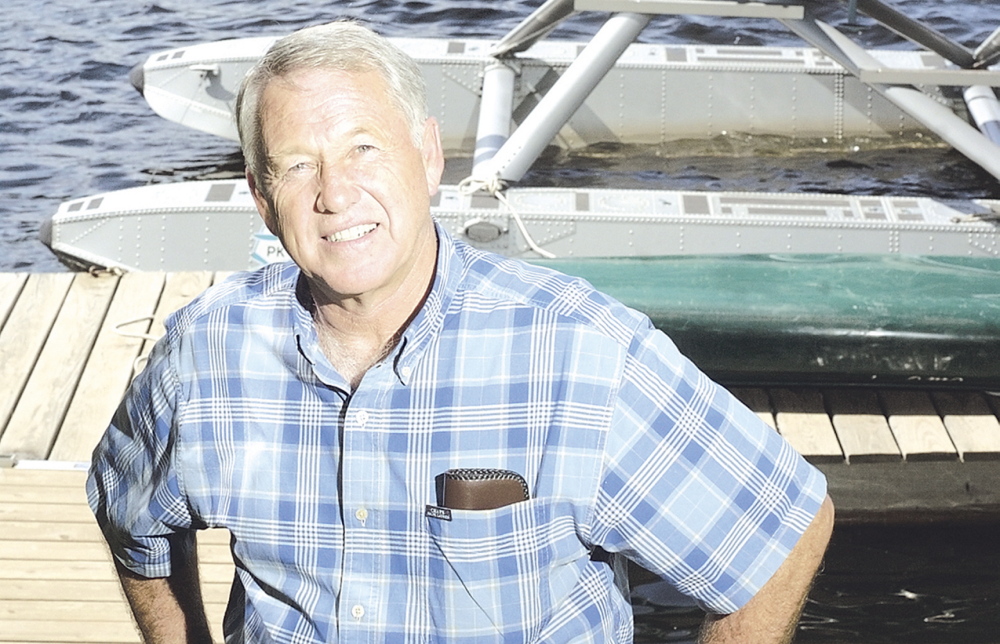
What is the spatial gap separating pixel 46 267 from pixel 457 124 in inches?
108

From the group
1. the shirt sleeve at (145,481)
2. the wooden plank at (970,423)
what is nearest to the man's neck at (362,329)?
the shirt sleeve at (145,481)

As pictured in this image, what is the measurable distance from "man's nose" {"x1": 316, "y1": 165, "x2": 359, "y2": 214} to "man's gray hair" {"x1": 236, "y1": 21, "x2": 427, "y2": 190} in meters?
0.08

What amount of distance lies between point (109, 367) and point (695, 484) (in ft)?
11.3

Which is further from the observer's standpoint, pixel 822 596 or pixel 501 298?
pixel 822 596

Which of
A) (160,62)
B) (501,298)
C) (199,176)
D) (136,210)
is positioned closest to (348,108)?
(501,298)

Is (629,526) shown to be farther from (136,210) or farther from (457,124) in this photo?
(457,124)

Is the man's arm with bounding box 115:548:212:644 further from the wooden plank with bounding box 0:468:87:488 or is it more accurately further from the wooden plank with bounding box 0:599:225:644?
the wooden plank with bounding box 0:468:87:488

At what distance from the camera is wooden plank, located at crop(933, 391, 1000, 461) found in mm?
4180

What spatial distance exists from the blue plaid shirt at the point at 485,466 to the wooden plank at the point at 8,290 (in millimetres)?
3582

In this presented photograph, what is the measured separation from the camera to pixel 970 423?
4.31 meters

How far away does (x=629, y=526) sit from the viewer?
1547mm

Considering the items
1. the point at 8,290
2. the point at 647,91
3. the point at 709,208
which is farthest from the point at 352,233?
the point at 647,91

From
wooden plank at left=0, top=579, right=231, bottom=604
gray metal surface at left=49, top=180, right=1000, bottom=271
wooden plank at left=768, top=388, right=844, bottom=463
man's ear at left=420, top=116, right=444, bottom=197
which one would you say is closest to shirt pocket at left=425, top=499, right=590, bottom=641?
man's ear at left=420, top=116, right=444, bottom=197

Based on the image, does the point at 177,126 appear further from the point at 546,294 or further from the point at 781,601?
the point at 781,601
